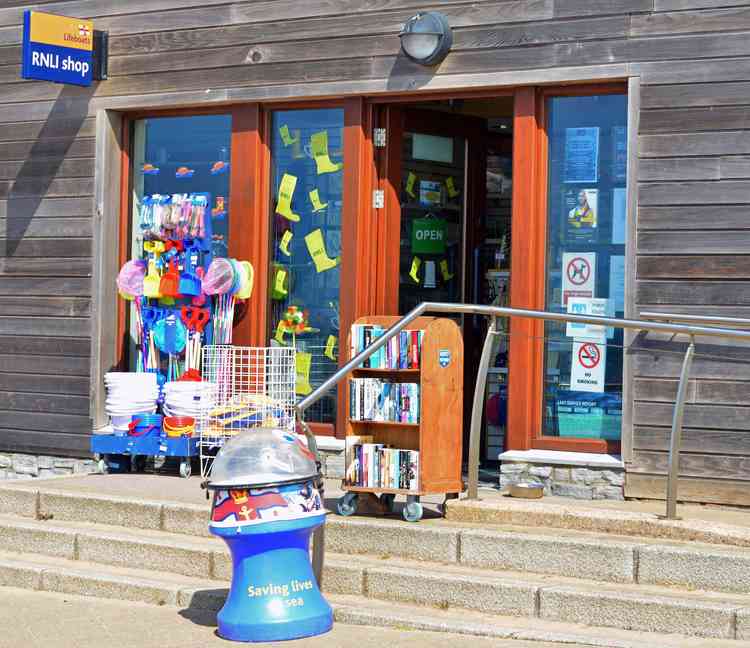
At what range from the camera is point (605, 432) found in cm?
852

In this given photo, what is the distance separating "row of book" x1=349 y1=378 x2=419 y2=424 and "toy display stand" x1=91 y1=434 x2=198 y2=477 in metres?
2.02

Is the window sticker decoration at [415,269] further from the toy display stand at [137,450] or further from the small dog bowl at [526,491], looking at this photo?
the small dog bowl at [526,491]

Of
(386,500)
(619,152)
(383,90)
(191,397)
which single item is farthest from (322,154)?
(386,500)

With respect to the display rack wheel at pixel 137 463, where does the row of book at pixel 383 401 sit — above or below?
above

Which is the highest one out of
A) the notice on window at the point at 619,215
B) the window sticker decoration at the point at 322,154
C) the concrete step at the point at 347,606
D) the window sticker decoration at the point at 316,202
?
the window sticker decoration at the point at 322,154

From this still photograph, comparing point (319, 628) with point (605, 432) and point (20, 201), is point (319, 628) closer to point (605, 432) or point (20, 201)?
point (605, 432)

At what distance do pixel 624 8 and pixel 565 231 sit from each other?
1.43m

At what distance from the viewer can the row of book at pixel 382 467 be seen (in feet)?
24.5

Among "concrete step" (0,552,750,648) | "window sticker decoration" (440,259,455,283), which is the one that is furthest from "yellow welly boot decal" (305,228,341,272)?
"concrete step" (0,552,750,648)

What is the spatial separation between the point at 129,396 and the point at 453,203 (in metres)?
2.72

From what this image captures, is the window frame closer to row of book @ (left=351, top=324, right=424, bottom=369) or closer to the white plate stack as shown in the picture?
row of book @ (left=351, top=324, right=424, bottom=369)

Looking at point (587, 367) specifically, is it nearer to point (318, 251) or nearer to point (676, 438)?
point (676, 438)

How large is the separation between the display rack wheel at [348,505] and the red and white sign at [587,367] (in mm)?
1613

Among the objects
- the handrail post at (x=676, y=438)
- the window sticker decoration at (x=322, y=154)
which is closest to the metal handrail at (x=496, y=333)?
the handrail post at (x=676, y=438)
